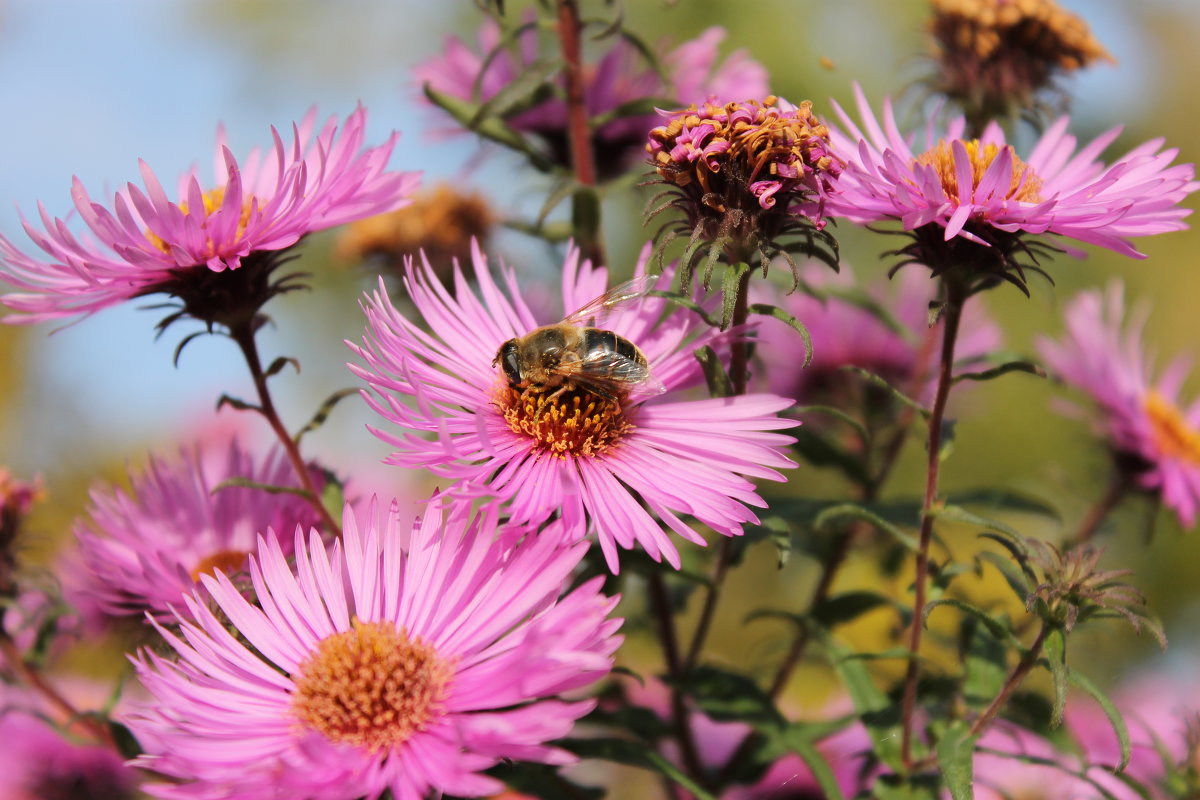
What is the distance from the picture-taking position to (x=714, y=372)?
73 centimetres

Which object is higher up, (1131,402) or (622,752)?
(1131,402)

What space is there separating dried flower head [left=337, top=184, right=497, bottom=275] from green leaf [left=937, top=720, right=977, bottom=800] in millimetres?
881

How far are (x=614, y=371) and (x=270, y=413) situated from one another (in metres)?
0.26

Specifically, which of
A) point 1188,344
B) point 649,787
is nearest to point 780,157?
point 649,787

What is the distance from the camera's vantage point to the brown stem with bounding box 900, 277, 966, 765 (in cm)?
70

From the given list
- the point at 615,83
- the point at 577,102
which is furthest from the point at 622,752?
the point at 615,83

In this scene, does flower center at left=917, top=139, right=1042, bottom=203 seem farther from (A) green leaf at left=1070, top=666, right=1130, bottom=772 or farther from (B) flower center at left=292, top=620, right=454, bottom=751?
(B) flower center at left=292, top=620, right=454, bottom=751

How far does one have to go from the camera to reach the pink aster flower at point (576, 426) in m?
0.64

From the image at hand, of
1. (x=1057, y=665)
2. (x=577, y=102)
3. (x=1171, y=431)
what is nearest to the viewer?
(x=1057, y=665)

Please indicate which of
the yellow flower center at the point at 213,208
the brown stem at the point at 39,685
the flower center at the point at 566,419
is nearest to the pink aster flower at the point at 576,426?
the flower center at the point at 566,419

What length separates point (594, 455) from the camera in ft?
2.55

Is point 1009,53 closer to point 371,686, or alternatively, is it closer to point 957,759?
point 957,759

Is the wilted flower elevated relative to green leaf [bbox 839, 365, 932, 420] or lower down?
elevated

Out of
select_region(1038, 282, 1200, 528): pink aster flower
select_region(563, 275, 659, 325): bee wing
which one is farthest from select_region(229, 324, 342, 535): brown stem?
select_region(1038, 282, 1200, 528): pink aster flower
